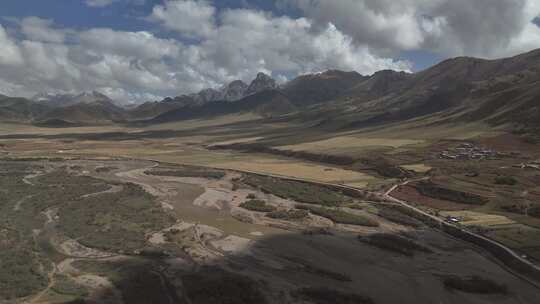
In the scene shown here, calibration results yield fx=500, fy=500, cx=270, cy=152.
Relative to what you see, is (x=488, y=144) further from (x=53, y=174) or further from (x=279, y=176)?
(x=53, y=174)

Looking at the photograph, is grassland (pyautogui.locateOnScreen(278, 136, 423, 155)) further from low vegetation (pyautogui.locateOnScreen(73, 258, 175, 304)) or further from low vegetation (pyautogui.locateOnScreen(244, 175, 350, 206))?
low vegetation (pyautogui.locateOnScreen(73, 258, 175, 304))

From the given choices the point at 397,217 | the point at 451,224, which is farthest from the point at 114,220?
the point at 451,224

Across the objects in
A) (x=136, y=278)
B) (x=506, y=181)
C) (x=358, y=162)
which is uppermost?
(x=506, y=181)

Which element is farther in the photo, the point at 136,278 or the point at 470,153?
the point at 470,153

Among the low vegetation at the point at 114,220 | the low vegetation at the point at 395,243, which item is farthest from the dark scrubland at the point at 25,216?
the low vegetation at the point at 395,243

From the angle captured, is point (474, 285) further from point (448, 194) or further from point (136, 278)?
point (448, 194)

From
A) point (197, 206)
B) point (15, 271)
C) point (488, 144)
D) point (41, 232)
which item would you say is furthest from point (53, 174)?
point (488, 144)

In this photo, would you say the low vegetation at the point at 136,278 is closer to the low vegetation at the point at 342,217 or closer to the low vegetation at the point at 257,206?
the low vegetation at the point at 257,206
